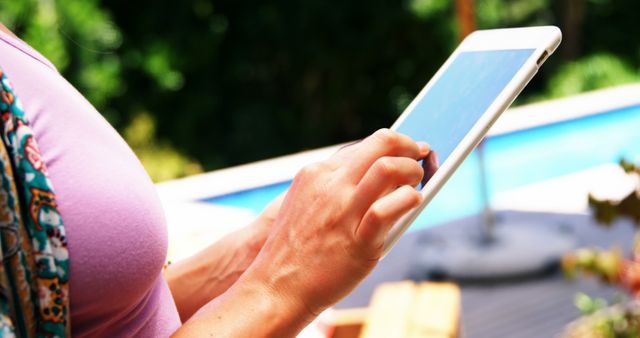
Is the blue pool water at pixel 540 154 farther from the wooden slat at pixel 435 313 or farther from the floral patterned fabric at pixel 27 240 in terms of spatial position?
the floral patterned fabric at pixel 27 240

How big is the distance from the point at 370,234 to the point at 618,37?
14.5m

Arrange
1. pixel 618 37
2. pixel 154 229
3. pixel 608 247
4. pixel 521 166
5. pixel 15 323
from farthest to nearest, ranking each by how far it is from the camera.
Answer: pixel 618 37, pixel 521 166, pixel 608 247, pixel 154 229, pixel 15 323

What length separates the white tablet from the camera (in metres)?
1.10

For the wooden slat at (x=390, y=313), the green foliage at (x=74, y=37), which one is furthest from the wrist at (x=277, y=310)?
the green foliage at (x=74, y=37)

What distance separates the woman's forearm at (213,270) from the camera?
138 centimetres

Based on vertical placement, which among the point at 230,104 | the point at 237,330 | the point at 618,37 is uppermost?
the point at 237,330

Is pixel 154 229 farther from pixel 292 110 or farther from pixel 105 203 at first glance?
pixel 292 110

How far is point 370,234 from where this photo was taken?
3.22 feet

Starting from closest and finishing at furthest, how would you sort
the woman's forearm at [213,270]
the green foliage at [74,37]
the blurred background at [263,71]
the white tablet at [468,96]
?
the white tablet at [468,96], the woman's forearm at [213,270], the green foliage at [74,37], the blurred background at [263,71]

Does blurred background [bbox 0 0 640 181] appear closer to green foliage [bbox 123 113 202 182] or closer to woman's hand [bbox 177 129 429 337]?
green foliage [bbox 123 113 202 182]

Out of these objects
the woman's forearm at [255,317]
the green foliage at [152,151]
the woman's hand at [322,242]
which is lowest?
the green foliage at [152,151]

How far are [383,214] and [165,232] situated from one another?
0.29m

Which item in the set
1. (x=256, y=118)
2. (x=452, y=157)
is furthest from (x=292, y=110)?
(x=452, y=157)

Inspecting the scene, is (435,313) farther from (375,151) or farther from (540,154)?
(540,154)
